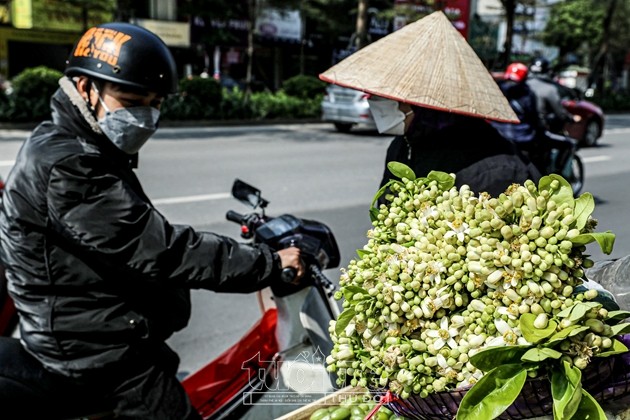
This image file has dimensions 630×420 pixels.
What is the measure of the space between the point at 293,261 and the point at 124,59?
31.6 inches

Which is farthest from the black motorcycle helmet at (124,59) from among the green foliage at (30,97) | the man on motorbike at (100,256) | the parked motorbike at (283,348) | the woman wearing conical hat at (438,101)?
the green foliage at (30,97)

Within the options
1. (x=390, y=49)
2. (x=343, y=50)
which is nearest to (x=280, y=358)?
(x=390, y=49)

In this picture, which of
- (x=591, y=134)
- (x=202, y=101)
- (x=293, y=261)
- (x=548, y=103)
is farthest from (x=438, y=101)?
(x=202, y=101)

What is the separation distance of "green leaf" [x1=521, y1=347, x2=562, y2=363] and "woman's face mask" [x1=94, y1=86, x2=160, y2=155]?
4.37 feet

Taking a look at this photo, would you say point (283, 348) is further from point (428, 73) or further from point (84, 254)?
point (428, 73)

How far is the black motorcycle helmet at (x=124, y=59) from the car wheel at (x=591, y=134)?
1487 centimetres

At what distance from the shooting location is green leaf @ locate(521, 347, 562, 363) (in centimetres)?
126

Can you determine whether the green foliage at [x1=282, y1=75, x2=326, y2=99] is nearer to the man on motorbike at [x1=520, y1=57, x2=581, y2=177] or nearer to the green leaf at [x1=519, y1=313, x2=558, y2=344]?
the man on motorbike at [x1=520, y1=57, x2=581, y2=177]

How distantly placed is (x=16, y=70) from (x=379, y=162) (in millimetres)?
19526

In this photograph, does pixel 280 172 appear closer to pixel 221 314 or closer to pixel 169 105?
pixel 221 314

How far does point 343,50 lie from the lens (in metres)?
31.3

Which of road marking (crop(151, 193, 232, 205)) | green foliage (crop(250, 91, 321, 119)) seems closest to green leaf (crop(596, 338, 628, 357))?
road marking (crop(151, 193, 232, 205))

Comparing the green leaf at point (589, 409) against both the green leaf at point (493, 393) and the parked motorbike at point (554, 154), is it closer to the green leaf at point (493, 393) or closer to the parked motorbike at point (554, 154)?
the green leaf at point (493, 393)

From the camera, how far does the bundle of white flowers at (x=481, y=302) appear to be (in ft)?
4.25
